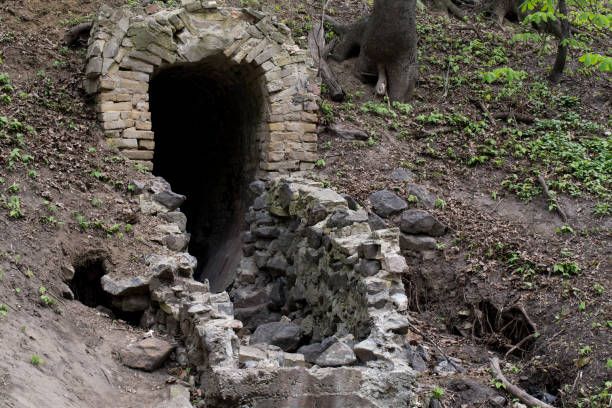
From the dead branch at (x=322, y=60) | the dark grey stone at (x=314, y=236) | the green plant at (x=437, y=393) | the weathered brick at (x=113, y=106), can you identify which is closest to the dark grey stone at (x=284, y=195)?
the dark grey stone at (x=314, y=236)

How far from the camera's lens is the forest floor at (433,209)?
4961 mm

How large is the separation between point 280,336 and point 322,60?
6492 millimetres

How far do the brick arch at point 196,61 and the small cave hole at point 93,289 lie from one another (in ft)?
7.55

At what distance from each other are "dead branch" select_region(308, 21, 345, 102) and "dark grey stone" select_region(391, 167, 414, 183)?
219cm

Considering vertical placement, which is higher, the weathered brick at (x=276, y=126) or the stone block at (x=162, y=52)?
the stone block at (x=162, y=52)

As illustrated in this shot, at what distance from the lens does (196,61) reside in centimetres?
884

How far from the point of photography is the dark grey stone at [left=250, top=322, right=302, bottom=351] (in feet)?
20.0

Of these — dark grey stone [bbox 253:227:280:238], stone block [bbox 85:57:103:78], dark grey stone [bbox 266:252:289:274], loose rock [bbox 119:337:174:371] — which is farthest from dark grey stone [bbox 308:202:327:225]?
stone block [bbox 85:57:103:78]

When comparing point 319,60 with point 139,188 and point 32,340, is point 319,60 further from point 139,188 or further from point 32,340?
point 32,340

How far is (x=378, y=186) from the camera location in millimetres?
8797

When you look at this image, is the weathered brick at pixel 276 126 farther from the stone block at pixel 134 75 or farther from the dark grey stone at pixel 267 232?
the stone block at pixel 134 75

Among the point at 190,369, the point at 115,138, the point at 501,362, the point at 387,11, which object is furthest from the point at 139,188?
the point at 387,11

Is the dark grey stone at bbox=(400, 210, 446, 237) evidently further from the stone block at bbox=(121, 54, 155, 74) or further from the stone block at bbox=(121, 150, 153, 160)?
the stone block at bbox=(121, 54, 155, 74)

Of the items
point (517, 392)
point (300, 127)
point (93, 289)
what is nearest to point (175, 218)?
point (93, 289)
